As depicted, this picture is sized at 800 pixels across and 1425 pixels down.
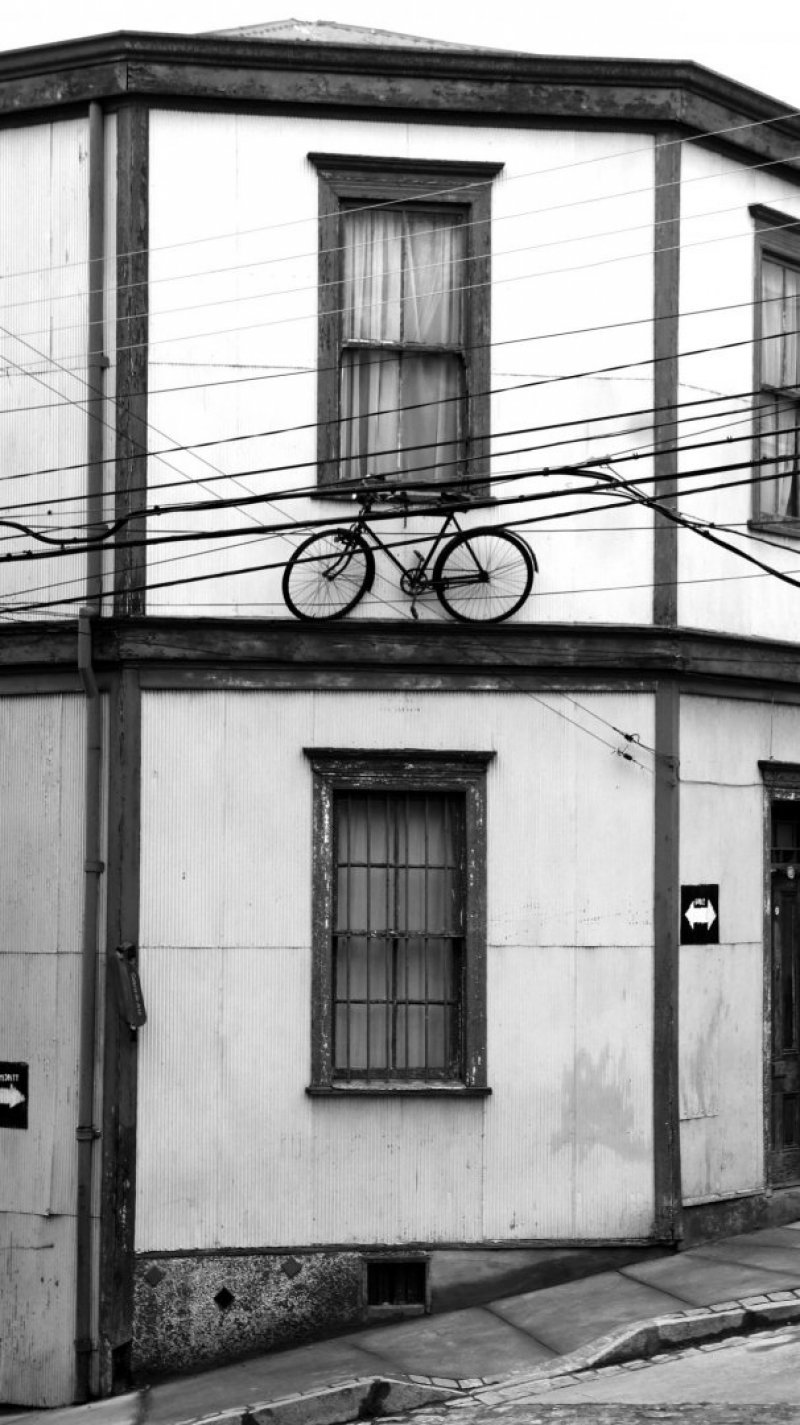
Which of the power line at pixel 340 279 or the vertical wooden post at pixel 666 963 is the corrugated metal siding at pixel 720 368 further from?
the vertical wooden post at pixel 666 963

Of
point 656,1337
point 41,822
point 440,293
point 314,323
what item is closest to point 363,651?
point 314,323

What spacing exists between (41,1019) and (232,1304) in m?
2.32

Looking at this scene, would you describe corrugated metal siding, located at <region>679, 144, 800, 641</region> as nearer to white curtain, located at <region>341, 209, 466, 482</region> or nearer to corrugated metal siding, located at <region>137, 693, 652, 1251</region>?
corrugated metal siding, located at <region>137, 693, 652, 1251</region>

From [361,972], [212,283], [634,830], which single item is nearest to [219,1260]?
→ [361,972]

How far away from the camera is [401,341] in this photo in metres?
13.3

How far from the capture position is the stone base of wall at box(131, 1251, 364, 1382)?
12297 millimetres

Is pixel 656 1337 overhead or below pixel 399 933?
below

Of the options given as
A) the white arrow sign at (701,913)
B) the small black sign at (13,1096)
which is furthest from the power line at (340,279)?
the small black sign at (13,1096)

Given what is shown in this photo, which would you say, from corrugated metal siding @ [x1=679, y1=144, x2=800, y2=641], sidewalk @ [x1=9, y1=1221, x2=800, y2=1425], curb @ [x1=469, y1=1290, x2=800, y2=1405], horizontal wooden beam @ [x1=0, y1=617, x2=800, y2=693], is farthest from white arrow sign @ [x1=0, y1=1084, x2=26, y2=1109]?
corrugated metal siding @ [x1=679, y1=144, x2=800, y2=641]

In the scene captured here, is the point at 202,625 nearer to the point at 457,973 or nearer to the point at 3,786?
the point at 3,786

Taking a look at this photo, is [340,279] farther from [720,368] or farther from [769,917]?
[769,917]

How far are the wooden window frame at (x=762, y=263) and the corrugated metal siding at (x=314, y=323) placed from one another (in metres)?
1.08

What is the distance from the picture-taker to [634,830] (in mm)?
13023

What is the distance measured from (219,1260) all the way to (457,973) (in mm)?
2484
